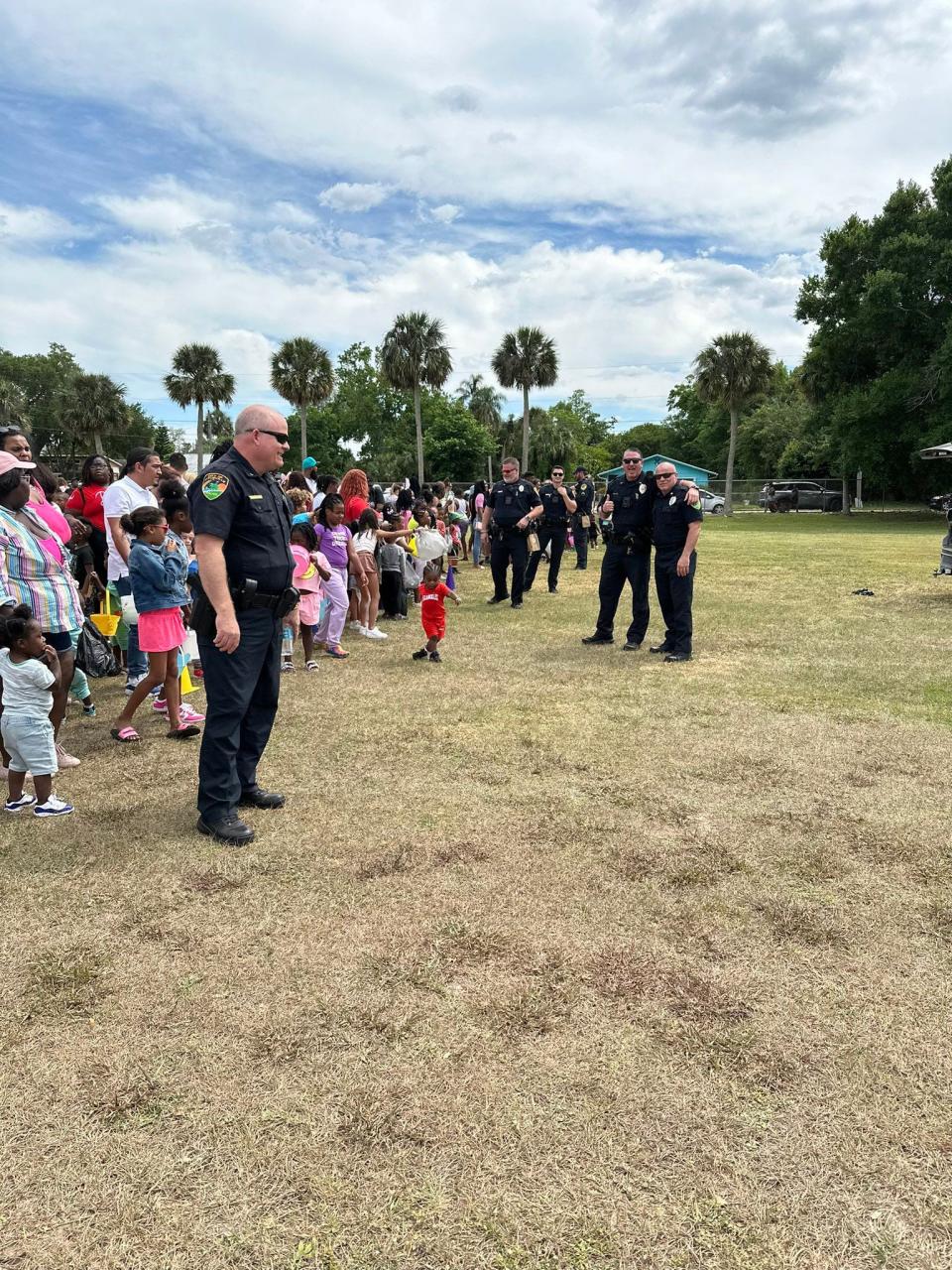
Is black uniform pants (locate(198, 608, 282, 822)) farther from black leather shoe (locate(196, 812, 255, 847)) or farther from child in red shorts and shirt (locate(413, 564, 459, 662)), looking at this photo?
child in red shorts and shirt (locate(413, 564, 459, 662))

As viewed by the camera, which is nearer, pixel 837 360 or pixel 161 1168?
pixel 161 1168

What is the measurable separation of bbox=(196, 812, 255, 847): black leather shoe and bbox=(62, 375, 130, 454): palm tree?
48191 millimetres

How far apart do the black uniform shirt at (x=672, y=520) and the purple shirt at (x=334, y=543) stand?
3.14 metres

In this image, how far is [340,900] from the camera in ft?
10.6

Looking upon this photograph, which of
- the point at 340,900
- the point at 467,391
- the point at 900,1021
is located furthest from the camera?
the point at 467,391

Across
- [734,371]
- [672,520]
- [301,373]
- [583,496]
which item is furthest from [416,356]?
[672,520]

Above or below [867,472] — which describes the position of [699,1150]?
below

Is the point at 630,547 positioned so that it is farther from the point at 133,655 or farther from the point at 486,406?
the point at 486,406

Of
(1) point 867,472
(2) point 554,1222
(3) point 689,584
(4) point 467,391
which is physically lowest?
(2) point 554,1222

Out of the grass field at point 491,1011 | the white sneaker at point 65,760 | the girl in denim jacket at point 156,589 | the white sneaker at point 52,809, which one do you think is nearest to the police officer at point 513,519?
the grass field at point 491,1011

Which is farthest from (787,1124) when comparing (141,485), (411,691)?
(141,485)

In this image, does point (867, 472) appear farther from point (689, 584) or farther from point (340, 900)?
point (340, 900)

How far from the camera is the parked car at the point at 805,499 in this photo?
41.8m

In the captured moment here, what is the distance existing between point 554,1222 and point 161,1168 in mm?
951
